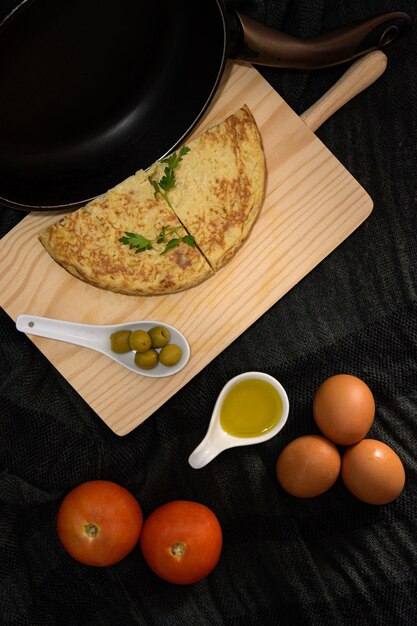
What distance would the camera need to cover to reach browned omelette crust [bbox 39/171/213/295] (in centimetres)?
197

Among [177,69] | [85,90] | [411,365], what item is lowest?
[411,365]

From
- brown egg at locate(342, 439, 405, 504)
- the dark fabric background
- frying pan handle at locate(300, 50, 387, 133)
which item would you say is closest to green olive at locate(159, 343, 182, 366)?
the dark fabric background

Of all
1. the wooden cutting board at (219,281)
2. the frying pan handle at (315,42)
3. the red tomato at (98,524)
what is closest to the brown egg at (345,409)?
the wooden cutting board at (219,281)

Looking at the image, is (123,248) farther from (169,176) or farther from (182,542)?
(182,542)

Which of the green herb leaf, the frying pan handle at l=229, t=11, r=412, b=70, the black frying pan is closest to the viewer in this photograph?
the black frying pan

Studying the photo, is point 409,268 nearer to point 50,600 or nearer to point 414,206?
point 414,206

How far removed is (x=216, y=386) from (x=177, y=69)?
98 centimetres

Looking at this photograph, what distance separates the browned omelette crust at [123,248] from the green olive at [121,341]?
125mm

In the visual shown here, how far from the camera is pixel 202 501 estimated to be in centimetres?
208

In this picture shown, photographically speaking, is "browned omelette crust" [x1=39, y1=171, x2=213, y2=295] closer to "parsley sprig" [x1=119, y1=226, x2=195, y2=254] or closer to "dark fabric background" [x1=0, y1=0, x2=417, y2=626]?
"parsley sprig" [x1=119, y1=226, x2=195, y2=254]

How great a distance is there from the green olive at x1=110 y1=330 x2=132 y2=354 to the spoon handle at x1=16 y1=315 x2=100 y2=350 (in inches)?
2.5

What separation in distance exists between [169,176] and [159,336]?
49 cm

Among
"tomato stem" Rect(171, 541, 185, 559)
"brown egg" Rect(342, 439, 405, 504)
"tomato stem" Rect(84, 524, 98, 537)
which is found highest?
"tomato stem" Rect(84, 524, 98, 537)

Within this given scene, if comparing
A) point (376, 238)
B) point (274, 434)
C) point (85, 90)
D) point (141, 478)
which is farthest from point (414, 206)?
point (141, 478)
